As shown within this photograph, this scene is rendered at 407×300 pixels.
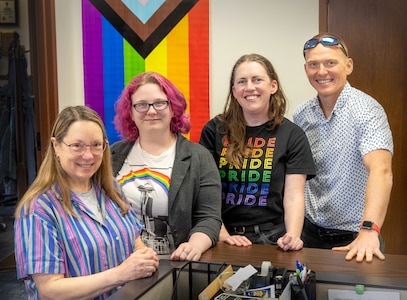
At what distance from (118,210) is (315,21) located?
2.07 m

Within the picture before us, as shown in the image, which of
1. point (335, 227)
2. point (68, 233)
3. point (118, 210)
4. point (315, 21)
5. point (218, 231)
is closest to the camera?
point (68, 233)

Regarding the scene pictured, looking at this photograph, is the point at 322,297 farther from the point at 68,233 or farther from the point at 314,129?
the point at 314,129

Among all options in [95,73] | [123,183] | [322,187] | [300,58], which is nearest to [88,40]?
[95,73]

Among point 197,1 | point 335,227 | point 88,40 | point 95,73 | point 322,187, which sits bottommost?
point 335,227

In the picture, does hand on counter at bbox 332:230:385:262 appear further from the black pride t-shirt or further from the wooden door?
the wooden door

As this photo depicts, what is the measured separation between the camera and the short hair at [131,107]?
1.73 metres

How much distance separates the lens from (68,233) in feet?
4.10

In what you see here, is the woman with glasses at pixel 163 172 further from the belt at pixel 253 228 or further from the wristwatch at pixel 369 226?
the wristwatch at pixel 369 226

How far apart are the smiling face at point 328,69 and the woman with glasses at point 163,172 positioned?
600mm

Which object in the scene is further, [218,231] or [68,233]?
[218,231]

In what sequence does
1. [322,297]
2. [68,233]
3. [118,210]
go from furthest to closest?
1. [118,210]
2. [68,233]
3. [322,297]

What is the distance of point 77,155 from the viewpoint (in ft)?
4.28

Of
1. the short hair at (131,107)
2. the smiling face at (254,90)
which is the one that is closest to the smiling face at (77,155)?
the short hair at (131,107)

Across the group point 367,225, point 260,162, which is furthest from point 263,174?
point 367,225
